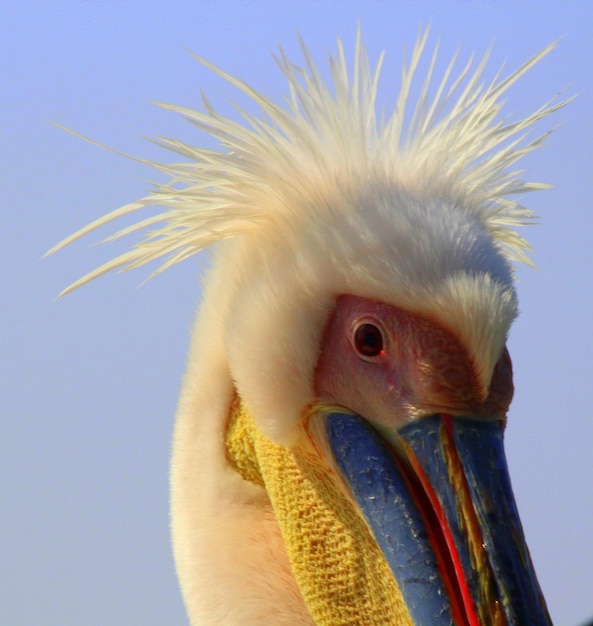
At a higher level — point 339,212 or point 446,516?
point 339,212

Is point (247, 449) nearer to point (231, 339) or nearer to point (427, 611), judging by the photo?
point (231, 339)

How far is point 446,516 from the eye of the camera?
3.14m

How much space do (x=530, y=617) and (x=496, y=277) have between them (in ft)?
3.06

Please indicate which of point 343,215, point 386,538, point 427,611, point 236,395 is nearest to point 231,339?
point 236,395

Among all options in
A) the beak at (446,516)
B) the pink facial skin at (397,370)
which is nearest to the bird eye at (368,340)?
the pink facial skin at (397,370)

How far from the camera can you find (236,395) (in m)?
3.72

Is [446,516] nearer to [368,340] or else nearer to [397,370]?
[397,370]

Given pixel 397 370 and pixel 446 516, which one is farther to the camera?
pixel 397 370

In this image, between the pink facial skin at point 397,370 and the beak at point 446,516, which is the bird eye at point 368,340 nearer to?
A: the pink facial skin at point 397,370

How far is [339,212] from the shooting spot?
340 centimetres

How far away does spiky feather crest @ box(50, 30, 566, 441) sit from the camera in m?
3.26

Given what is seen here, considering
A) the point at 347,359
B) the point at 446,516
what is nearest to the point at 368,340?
the point at 347,359

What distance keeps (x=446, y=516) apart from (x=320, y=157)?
3.78ft

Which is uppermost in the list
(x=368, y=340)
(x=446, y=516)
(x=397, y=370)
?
(x=368, y=340)
